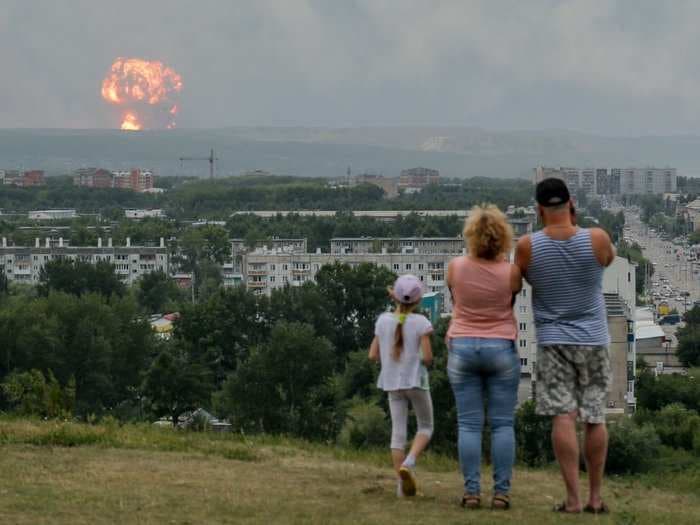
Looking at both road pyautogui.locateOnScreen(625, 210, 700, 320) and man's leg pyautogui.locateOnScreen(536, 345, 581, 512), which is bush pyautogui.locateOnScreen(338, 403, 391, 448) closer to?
man's leg pyautogui.locateOnScreen(536, 345, 581, 512)

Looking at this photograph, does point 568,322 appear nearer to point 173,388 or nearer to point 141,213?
point 173,388

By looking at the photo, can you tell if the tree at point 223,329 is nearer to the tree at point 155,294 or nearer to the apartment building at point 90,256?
the tree at point 155,294

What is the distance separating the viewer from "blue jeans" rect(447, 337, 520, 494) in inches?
320

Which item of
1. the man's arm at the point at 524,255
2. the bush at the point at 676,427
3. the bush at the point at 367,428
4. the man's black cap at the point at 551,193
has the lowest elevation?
the bush at the point at 676,427

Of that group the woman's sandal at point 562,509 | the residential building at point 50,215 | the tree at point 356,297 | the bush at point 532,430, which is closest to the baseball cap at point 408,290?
the woman's sandal at point 562,509

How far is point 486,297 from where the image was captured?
812 cm

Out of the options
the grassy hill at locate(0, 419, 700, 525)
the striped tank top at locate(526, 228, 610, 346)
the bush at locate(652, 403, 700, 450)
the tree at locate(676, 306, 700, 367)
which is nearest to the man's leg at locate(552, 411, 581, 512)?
the grassy hill at locate(0, 419, 700, 525)

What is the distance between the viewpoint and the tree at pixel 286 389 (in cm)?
2855

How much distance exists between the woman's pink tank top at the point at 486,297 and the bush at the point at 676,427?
18.9m

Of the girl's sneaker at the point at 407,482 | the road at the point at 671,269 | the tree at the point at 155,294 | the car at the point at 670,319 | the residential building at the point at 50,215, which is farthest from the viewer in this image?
the residential building at the point at 50,215

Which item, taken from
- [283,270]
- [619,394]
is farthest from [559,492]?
[283,270]

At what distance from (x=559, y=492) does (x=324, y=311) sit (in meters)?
39.5

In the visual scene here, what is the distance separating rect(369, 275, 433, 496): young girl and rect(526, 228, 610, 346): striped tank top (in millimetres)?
603

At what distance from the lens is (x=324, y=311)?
48438 millimetres
